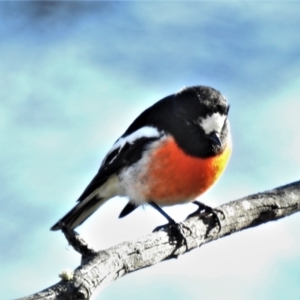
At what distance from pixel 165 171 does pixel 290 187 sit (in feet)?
2.16

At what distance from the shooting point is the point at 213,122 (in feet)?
13.0

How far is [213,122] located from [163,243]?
0.93m

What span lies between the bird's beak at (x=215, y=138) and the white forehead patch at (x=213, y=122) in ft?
0.06

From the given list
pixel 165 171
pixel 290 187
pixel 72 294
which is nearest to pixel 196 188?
pixel 165 171

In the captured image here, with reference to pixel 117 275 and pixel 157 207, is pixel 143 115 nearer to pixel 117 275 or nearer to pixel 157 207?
pixel 157 207

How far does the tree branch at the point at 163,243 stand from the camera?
2.44 metres

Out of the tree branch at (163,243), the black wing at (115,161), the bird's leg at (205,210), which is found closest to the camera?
the tree branch at (163,243)

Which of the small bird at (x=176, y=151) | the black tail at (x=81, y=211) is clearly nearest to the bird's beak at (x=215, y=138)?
the small bird at (x=176, y=151)

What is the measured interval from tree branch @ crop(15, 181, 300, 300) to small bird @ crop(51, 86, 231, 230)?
26 centimetres

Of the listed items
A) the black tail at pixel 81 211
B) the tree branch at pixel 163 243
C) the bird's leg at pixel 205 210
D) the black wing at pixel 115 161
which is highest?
the black wing at pixel 115 161

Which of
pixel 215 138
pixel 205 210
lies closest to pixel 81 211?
pixel 205 210

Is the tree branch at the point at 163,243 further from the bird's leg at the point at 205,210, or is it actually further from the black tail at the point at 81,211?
the black tail at the point at 81,211

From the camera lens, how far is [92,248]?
2.72 m

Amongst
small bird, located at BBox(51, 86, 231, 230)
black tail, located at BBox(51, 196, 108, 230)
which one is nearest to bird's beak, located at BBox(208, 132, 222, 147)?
small bird, located at BBox(51, 86, 231, 230)
